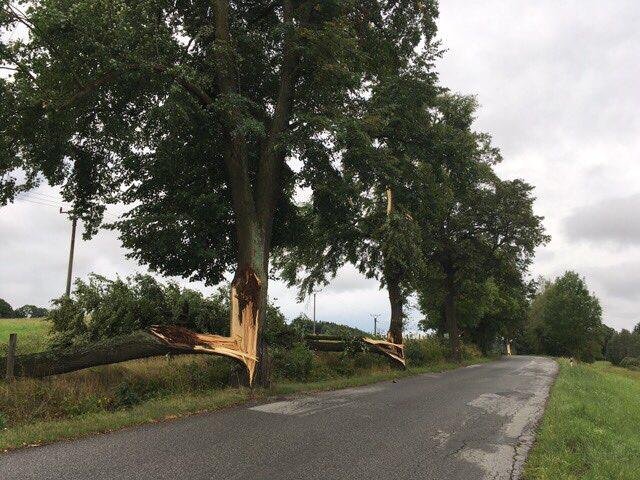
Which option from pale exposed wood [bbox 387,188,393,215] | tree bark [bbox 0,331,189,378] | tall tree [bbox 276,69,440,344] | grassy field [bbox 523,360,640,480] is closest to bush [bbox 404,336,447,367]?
tall tree [bbox 276,69,440,344]

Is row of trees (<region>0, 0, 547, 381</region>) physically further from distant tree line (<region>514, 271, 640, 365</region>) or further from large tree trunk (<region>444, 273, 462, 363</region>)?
distant tree line (<region>514, 271, 640, 365</region>)

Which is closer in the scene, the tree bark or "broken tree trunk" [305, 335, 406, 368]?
the tree bark

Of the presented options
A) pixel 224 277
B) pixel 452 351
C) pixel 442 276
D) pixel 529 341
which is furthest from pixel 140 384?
pixel 529 341

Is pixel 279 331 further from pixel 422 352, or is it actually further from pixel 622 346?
pixel 622 346

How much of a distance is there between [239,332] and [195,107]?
226 inches

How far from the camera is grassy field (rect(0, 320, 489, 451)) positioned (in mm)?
7535

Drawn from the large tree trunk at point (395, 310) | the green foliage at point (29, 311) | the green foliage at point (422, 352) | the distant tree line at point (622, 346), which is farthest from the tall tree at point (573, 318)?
the green foliage at point (29, 311)

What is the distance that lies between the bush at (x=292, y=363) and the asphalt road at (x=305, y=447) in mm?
4430

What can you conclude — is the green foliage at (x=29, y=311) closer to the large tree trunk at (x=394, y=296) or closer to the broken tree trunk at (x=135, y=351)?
the large tree trunk at (x=394, y=296)

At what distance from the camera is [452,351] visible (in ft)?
108

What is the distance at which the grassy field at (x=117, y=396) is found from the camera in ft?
24.7

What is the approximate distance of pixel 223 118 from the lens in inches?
502

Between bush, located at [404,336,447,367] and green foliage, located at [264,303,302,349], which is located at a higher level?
green foliage, located at [264,303,302,349]

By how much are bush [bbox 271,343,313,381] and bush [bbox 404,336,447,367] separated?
1149 centimetres
